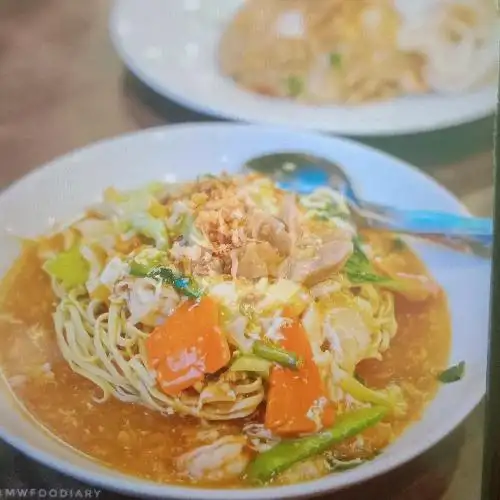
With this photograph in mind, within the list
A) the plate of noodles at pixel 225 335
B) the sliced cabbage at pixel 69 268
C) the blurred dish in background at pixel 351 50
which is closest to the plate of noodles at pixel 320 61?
the blurred dish in background at pixel 351 50

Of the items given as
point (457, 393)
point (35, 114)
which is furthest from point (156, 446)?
point (35, 114)

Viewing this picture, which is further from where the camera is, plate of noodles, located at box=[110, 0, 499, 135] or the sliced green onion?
plate of noodles, located at box=[110, 0, 499, 135]

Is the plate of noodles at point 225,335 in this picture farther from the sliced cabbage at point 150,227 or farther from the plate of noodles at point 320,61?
the plate of noodles at point 320,61

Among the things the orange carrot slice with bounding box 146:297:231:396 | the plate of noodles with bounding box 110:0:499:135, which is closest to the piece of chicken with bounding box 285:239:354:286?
the orange carrot slice with bounding box 146:297:231:396

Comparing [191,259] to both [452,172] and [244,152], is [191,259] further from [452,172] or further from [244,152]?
[452,172]

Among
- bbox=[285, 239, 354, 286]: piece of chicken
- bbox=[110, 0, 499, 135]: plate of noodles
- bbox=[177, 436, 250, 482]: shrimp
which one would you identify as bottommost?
bbox=[177, 436, 250, 482]: shrimp

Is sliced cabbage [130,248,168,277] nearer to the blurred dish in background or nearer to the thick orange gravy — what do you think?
the thick orange gravy
